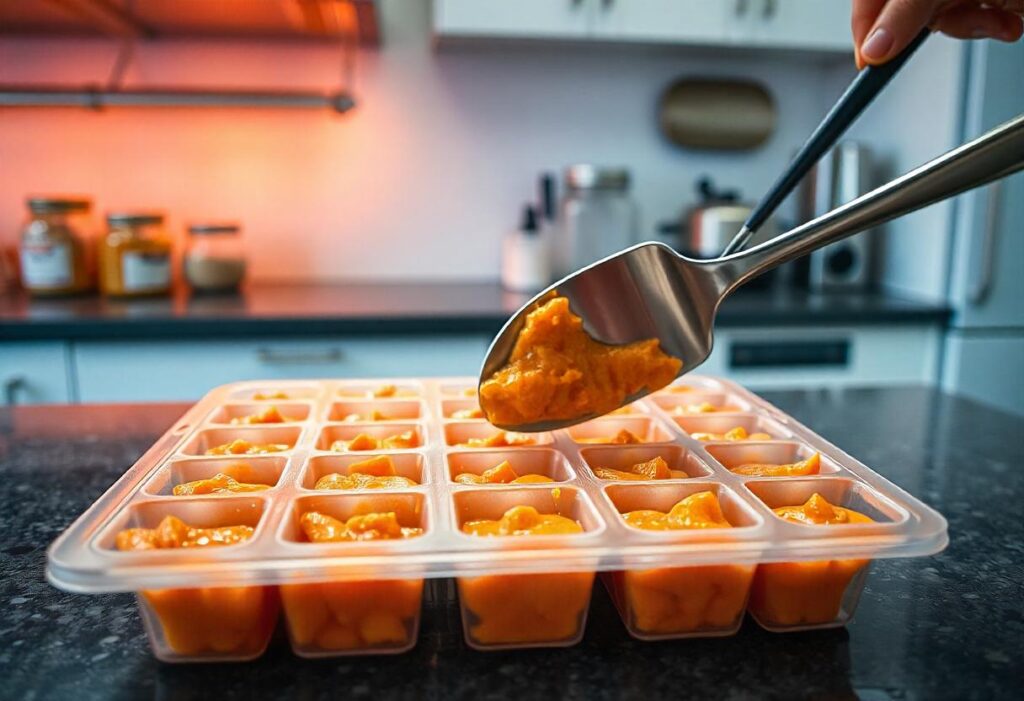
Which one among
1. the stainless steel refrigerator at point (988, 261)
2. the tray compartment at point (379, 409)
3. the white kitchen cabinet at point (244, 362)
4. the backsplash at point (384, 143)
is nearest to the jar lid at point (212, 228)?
the backsplash at point (384, 143)

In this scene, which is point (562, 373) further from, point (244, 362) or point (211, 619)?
point (244, 362)

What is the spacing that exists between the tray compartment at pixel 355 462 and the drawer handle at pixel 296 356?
1133 mm

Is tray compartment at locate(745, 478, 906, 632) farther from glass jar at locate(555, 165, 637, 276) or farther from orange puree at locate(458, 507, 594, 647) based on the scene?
glass jar at locate(555, 165, 637, 276)

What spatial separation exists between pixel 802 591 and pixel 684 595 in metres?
0.09

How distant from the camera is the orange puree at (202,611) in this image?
0.58m

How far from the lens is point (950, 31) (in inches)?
40.4

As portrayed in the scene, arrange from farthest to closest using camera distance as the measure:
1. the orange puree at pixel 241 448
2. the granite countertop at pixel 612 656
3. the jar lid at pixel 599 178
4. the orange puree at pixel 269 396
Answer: the jar lid at pixel 599 178
the orange puree at pixel 269 396
the orange puree at pixel 241 448
the granite countertop at pixel 612 656

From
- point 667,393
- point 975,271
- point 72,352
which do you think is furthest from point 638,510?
point 975,271

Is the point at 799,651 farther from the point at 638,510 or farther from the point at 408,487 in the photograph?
the point at 408,487

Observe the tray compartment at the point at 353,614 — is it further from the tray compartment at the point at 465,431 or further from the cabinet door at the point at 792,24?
the cabinet door at the point at 792,24

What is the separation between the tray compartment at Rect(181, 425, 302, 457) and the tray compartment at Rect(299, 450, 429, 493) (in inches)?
3.3

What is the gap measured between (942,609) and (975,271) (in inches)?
68.7

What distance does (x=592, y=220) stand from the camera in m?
2.37

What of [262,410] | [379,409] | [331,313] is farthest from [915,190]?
[331,313]
